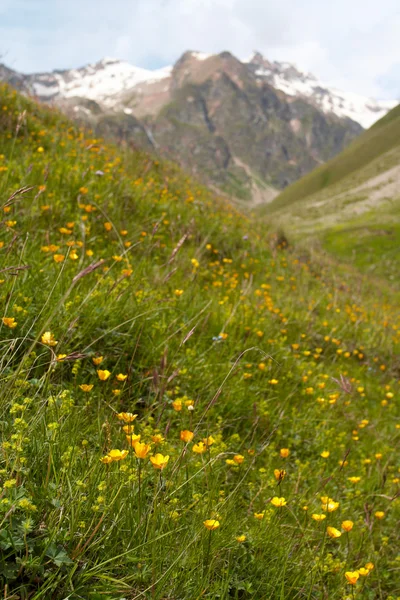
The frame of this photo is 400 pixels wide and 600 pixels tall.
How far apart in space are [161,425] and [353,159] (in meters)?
142

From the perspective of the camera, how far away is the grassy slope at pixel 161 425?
4.96ft

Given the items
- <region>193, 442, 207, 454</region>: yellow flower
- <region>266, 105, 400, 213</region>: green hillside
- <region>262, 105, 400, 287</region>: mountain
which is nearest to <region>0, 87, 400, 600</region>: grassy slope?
<region>193, 442, 207, 454</region>: yellow flower

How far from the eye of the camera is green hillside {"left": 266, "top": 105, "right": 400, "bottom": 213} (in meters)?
115

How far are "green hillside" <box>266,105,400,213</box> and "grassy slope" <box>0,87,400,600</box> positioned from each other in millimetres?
103519

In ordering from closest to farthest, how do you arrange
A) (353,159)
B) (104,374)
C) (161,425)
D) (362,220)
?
(104,374) → (161,425) → (362,220) → (353,159)

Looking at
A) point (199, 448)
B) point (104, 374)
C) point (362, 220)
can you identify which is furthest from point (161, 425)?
point (362, 220)

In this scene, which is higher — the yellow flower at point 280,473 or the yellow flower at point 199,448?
the yellow flower at point 199,448

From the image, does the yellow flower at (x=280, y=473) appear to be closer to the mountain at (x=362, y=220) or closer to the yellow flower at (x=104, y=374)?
the yellow flower at (x=104, y=374)

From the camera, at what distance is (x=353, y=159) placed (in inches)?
5128

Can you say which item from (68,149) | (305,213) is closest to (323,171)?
(305,213)

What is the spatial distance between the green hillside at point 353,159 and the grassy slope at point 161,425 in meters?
104

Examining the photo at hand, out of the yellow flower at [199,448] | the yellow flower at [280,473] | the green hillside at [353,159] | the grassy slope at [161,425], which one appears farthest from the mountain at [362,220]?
the green hillside at [353,159]

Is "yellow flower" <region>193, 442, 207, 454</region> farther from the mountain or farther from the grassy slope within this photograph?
the mountain

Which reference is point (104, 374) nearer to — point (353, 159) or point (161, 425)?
point (161, 425)
